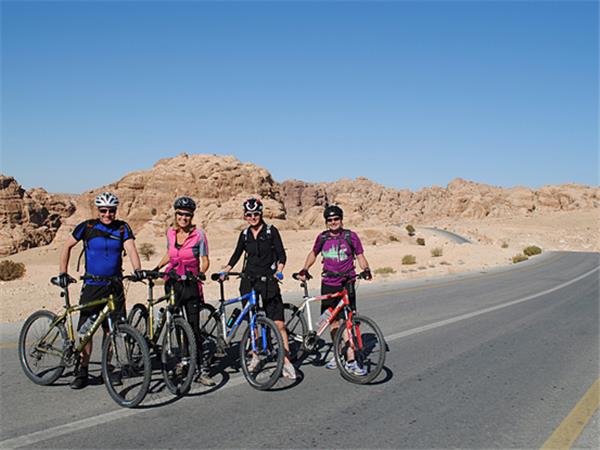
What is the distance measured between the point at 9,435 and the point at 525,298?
13.6 metres

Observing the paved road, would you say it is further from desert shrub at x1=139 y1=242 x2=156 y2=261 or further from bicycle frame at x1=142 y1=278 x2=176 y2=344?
desert shrub at x1=139 y1=242 x2=156 y2=261

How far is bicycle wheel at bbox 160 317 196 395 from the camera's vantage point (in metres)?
5.54

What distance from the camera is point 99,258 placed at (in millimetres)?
5805

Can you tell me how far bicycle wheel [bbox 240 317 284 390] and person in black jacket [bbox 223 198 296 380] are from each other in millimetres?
234

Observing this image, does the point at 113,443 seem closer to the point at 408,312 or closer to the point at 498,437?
the point at 498,437

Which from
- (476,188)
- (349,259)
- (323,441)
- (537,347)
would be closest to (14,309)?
(349,259)

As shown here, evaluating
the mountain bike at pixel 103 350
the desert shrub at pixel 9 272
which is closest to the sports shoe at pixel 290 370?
the mountain bike at pixel 103 350

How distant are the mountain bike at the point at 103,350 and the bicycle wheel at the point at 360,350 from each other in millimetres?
2306

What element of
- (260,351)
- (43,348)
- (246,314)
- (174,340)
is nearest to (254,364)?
(260,351)

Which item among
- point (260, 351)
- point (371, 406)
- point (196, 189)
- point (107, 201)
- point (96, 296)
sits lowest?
point (371, 406)

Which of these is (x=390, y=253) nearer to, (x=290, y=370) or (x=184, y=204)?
(x=290, y=370)

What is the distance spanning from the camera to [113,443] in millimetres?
4367

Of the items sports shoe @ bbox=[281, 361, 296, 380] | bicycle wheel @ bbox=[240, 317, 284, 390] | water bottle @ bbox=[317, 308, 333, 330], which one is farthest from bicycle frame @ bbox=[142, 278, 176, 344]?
water bottle @ bbox=[317, 308, 333, 330]

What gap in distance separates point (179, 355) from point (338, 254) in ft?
→ 7.48
